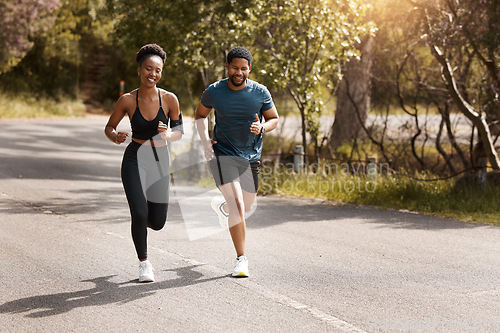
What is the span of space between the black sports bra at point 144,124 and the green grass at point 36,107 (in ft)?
95.8

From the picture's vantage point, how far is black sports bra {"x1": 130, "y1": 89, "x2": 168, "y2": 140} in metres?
6.45

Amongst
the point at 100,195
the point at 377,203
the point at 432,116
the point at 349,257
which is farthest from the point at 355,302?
the point at 432,116

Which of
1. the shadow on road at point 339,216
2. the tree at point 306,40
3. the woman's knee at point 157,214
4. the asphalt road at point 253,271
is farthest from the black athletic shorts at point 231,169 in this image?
the tree at point 306,40

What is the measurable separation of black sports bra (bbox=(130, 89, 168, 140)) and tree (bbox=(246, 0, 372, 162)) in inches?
302

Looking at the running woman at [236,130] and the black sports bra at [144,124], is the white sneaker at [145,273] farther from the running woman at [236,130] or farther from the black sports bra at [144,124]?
the black sports bra at [144,124]

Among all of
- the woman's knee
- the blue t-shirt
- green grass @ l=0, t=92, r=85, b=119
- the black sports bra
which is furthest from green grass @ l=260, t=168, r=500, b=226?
green grass @ l=0, t=92, r=85, b=119

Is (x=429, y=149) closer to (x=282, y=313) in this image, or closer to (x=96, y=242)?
(x=96, y=242)

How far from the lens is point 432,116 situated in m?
17.5

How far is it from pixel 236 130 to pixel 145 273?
1.50 metres

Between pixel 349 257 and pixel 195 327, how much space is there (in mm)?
2959

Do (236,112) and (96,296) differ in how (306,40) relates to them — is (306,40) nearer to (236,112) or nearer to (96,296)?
(236,112)

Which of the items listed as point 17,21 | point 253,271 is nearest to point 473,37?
point 253,271

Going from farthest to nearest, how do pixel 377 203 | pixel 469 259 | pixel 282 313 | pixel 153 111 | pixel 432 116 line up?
pixel 432 116, pixel 377 203, pixel 469 259, pixel 153 111, pixel 282 313

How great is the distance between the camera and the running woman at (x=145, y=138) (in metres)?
6.45
